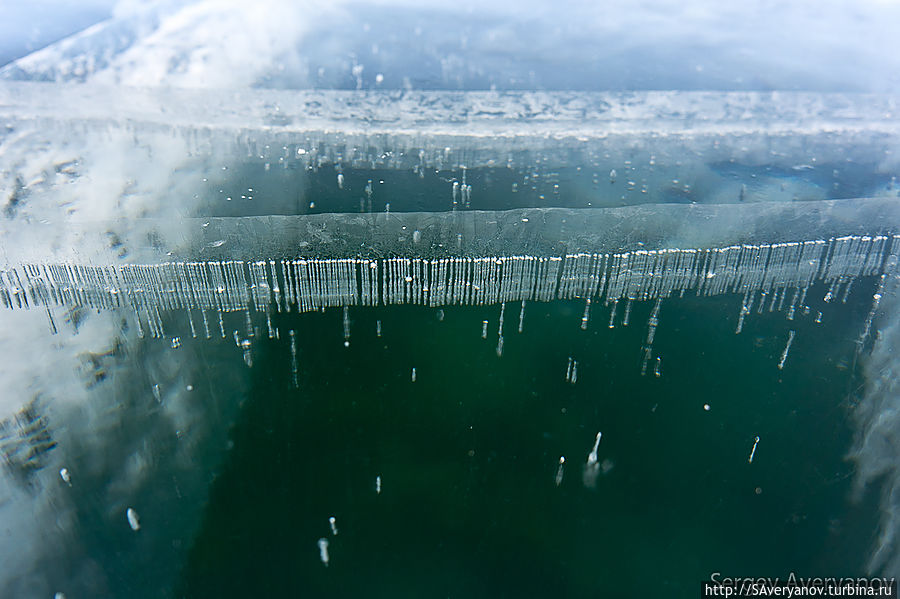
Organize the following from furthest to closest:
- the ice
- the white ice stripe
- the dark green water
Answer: the white ice stripe, the ice, the dark green water

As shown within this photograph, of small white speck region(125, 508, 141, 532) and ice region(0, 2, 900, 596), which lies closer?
small white speck region(125, 508, 141, 532)

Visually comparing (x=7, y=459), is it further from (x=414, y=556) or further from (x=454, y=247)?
(x=454, y=247)

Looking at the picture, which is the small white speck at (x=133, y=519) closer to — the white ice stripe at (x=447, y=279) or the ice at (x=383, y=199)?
the ice at (x=383, y=199)

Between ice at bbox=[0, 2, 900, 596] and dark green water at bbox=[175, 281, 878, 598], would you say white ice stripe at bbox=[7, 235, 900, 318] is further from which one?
dark green water at bbox=[175, 281, 878, 598]

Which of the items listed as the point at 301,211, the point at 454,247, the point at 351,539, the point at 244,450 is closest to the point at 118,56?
the point at 301,211

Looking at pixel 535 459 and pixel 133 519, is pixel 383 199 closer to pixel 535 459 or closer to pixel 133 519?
pixel 535 459

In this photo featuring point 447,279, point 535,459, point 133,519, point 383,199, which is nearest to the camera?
point 133,519

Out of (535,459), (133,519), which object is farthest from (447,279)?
(133,519)

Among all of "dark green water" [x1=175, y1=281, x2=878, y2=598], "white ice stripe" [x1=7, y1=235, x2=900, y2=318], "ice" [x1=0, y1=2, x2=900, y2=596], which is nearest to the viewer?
"dark green water" [x1=175, y1=281, x2=878, y2=598]

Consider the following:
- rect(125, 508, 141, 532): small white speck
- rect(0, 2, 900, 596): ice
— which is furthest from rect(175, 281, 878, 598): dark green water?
rect(125, 508, 141, 532): small white speck
